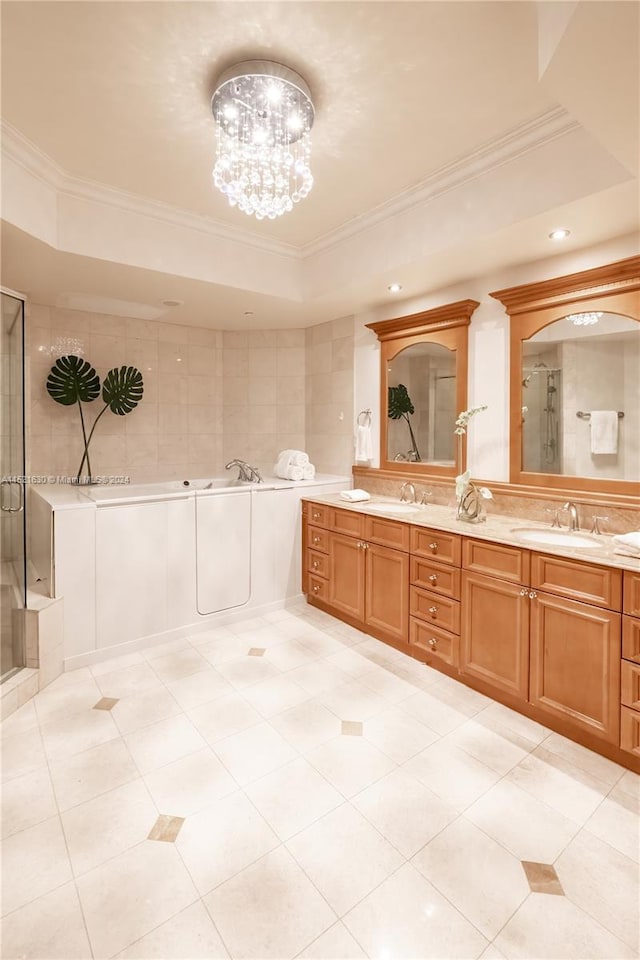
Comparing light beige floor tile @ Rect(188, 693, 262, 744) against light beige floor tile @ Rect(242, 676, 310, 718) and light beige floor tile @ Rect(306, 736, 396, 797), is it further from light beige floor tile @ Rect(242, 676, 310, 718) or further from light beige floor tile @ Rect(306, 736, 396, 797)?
light beige floor tile @ Rect(306, 736, 396, 797)

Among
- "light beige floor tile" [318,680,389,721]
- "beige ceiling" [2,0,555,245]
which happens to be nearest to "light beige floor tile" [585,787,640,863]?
"light beige floor tile" [318,680,389,721]

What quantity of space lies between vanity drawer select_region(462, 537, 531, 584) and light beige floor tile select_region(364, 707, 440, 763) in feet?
2.62

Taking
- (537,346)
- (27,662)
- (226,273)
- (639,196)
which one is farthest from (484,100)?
(27,662)

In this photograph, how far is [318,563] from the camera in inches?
145

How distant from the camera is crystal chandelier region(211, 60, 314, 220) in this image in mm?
1806

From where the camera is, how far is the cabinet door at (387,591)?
292cm

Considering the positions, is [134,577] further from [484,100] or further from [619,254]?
[619,254]

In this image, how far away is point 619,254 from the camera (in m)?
2.41

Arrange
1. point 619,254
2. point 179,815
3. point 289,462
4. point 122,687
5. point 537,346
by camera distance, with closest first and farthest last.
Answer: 1. point 179,815
2. point 619,254
3. point 122,687
4. point 537,346
5. point 289,462

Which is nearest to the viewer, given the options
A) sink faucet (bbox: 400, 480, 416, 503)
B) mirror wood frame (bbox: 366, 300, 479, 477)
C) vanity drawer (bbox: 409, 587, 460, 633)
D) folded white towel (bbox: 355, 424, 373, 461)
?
vanity drawer (bbox: 409, 587, 460, 633)

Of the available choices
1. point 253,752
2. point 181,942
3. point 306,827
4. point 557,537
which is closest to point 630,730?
point 557,537

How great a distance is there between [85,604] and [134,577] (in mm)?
312

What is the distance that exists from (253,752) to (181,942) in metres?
0.79

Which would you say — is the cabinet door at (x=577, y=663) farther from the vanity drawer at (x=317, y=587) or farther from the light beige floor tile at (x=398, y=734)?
the vanity drawer at (x=317, y=587)
